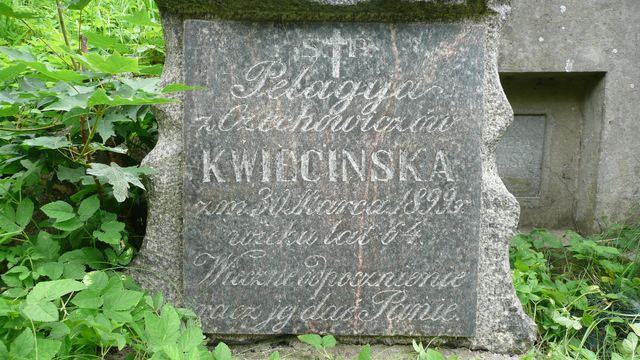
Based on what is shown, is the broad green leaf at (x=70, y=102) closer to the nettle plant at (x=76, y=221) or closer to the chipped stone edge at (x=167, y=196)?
the nettle plant at (x=76, y=221)

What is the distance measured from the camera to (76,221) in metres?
1.89

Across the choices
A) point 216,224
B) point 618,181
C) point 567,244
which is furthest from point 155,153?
point 618,181

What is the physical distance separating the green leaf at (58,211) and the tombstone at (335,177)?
0.93ft

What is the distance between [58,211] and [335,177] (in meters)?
0.94

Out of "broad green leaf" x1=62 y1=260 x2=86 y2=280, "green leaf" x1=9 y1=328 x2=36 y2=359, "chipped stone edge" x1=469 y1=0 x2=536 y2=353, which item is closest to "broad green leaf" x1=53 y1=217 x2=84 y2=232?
"broad green leaf" x1=62 y1=260 x2=86 y2=280

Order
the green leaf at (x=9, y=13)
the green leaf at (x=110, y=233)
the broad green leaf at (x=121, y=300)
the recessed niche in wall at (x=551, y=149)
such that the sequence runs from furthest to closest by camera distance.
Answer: the recessed niche in wall at (x=551, y=149), the green leaf at (x=110, y=233), the green leaf at (x=9, y=13), the broad green leaf at (x=121, y=300)

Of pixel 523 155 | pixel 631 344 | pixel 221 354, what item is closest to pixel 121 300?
pixel 221 354

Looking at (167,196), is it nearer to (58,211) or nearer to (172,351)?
(58,211)

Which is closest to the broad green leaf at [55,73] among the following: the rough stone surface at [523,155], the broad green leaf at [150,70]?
the broad green leaf at [150,70]

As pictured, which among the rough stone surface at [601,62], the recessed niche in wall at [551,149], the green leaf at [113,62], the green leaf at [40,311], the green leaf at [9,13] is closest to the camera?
the green leaf at [40,311]

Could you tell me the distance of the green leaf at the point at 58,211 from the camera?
1848mm

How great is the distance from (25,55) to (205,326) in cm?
110

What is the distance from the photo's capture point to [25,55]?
1.84 meters

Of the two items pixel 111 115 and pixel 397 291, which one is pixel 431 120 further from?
pixel 111 115
